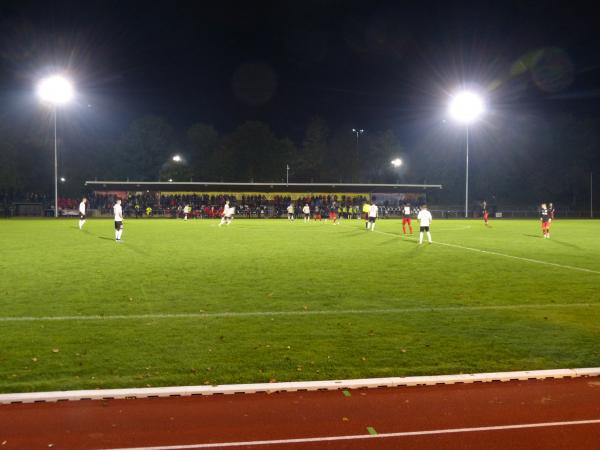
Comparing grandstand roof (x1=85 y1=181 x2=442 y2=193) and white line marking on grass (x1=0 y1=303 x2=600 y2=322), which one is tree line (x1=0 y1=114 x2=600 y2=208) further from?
white line marking on grass (x1=0 y1=303 x2=600 y2=322)

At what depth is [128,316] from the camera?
931cm

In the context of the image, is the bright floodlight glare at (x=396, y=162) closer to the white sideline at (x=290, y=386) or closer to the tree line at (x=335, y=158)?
the tree line at (x=335, y=158)

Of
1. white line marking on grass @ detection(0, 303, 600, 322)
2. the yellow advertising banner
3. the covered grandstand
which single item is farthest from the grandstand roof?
white line marking on grass @ detection(0, 303, 600, 322)

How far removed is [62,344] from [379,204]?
187 ft

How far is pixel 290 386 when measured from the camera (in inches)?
231

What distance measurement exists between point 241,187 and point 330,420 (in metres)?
56.6

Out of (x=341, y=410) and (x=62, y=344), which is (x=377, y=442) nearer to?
(x=341, y=410)

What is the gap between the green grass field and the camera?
6574 millimetres

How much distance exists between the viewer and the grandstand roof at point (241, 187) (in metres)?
59.0

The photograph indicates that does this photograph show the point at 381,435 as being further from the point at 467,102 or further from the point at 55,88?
the point at 467,102

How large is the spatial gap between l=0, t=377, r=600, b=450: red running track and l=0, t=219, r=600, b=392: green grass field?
586 mm

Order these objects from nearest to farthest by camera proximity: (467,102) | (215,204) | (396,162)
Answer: (467,102), (215,204), (396,162)

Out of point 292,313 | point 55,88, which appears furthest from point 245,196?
point 292,313

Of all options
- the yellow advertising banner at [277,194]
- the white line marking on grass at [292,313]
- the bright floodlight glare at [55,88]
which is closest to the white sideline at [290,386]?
the white line marking on grass at [292,313]
